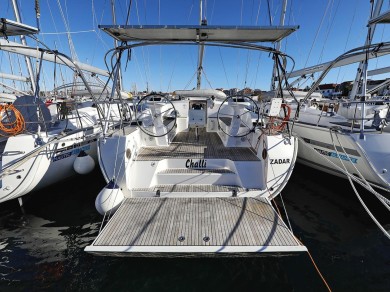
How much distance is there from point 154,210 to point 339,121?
6.40 meters

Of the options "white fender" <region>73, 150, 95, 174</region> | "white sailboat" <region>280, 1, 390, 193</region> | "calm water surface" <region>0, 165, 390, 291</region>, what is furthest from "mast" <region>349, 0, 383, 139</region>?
"white fender" <region>73, 150, 95, 174</region>

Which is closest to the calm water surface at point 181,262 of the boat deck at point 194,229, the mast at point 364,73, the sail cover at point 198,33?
the boat deck at point 194,229

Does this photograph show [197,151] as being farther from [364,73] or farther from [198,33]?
[364,73]

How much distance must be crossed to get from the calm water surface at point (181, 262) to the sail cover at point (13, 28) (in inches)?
124

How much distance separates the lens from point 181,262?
9.84 ft

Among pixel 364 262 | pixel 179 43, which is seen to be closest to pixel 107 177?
pixel 179 43

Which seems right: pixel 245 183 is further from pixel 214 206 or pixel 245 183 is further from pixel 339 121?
pixel 339 121

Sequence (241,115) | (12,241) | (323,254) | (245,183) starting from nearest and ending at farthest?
(323,254) < (12,241) < (245,183) < (241,115)

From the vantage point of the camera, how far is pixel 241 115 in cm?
564

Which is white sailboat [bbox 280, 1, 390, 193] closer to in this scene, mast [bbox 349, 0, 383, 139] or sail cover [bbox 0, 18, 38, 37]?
mast [bbox 349, 0, 383, 139]

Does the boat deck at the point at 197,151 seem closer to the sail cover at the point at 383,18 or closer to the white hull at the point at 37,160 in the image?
the white hull at the point at 37,160

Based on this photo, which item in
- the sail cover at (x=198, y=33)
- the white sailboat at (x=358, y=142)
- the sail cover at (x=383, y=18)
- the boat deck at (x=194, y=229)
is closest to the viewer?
the boat deck at (x=194, y=229)

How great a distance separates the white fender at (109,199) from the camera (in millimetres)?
3354

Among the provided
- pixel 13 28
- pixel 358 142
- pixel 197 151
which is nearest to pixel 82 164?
pixel 197 151
